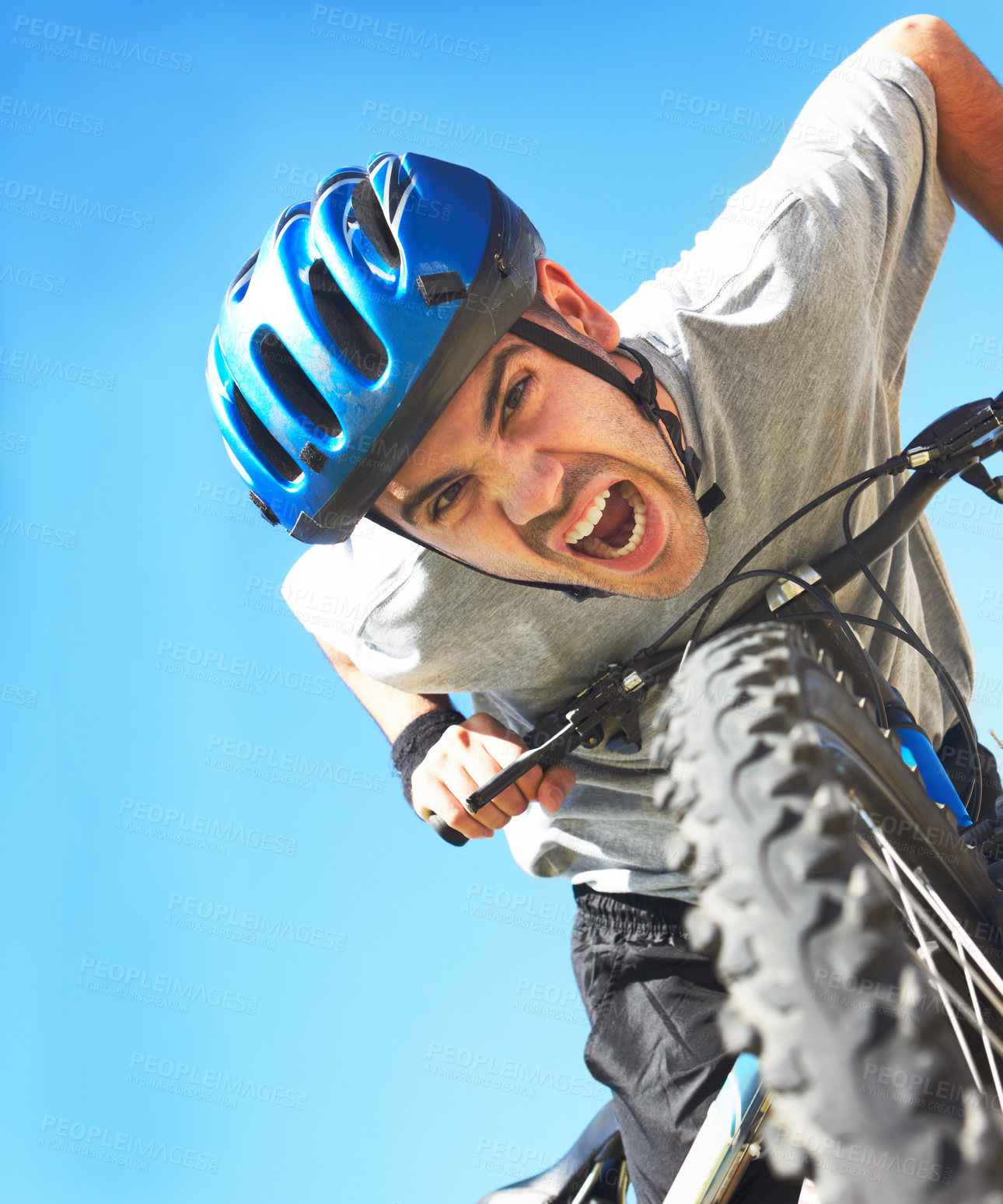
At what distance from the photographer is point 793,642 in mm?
721

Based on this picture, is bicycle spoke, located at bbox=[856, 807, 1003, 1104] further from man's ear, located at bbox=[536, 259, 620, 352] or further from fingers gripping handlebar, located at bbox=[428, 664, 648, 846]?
man's ear, located at bbox=[536, 259, 620, 352]

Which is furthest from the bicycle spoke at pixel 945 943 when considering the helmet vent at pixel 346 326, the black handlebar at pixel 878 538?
the helmet vent at pixel 346 326

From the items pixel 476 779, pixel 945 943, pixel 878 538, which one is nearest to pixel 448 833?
pixel 476 779

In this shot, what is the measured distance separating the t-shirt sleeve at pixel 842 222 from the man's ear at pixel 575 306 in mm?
187

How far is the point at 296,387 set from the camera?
5.59 feet

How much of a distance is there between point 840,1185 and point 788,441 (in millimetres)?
1630

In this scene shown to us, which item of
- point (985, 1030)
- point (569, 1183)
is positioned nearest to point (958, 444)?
point (985, 1030)

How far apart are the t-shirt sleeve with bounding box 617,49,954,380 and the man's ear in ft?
0.61

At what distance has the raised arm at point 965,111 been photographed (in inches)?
84.6

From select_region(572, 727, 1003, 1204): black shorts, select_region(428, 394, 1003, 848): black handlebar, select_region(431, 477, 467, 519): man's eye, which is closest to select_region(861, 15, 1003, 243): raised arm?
select_region(428, 394, 1003, 848): black handlebar

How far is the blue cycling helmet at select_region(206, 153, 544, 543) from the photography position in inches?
61.3

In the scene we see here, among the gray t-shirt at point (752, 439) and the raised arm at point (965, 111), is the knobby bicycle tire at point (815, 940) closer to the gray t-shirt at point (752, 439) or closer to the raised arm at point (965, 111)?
the gray t-shirt at point (752, 439)

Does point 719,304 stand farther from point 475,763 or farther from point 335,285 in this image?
point 475,763

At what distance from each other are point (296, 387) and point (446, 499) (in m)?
0.38
